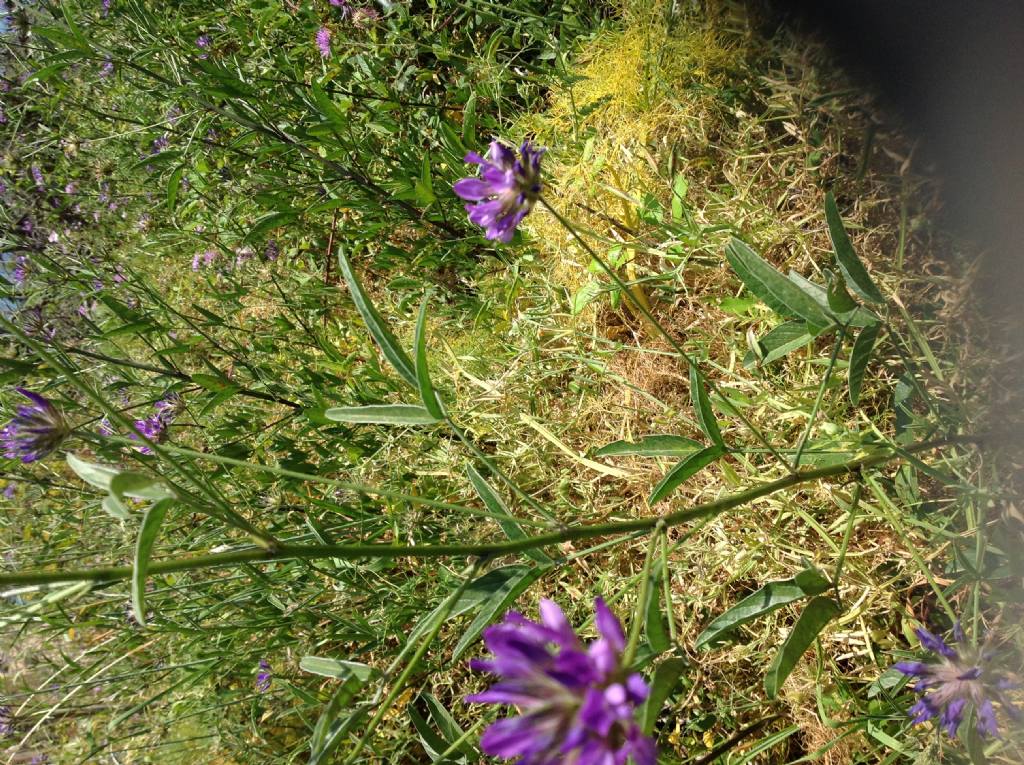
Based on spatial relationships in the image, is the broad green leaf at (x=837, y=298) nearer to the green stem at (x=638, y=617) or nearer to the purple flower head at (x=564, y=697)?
the green stem at (x=638, y=617)

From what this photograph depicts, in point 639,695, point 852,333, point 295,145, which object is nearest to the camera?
point 639,695

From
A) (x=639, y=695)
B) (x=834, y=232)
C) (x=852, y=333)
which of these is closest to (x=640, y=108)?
(x=852, y=333)

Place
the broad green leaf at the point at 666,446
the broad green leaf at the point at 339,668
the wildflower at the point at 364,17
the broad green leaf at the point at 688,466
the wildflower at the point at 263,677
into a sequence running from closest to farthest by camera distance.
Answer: the broad green leaf at the point at 339,668 → the broad green leaf at the point at 688,466 → the broad green leaf at the point at 666,446 → the wildflower at the point at 263,677 → the wildflower at the point at 364,17

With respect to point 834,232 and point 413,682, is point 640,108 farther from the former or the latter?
point 413,682

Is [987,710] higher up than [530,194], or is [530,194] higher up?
[530,194]

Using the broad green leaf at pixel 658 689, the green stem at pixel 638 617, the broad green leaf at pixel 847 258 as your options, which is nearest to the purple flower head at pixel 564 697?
the green stem at pixel 638 617

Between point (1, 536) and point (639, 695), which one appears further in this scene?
point (1, 536)

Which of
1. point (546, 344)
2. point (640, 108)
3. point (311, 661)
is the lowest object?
point (546, 344)

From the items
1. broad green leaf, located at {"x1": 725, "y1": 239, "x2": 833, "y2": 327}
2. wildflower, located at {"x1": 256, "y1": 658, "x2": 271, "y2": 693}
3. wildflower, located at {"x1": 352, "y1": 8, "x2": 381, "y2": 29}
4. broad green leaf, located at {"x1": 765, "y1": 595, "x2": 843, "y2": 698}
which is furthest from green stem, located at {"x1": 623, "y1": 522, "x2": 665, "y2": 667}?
wildflower, located at {"x1": 352, "y1": 8, "x2": 381, "y2": 29}
